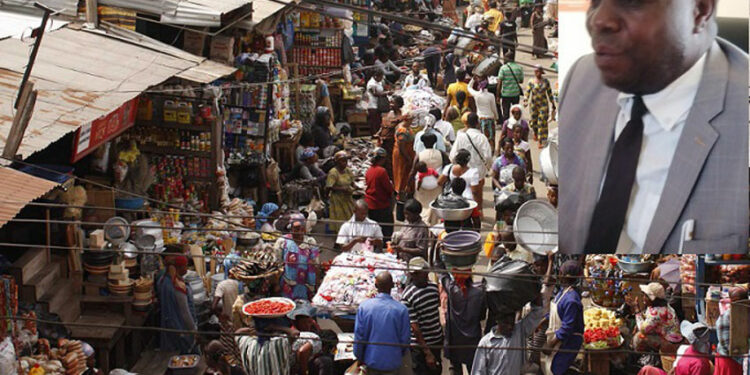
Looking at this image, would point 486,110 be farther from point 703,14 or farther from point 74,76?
point 703,14

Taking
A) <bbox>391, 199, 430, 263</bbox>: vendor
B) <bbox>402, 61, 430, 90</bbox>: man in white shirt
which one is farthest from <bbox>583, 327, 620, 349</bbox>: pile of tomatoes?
<bbox>402, 61, 430, 90</bbox>: man in white shirt

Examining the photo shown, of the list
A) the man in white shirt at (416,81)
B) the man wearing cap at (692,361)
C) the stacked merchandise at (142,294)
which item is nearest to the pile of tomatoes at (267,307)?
the stacked merchandise at (142,294)

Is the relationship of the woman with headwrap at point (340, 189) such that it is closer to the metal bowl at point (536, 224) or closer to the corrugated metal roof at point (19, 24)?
the metal bowl at point (536, 224)

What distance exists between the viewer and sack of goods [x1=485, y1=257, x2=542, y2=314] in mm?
9609

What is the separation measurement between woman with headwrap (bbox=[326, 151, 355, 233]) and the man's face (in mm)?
5622

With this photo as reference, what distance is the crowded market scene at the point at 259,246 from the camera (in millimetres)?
9703

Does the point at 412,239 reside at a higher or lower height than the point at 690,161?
lower

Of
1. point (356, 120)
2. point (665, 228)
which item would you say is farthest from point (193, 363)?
point (356, 120)

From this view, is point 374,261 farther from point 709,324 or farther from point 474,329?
point 709,324

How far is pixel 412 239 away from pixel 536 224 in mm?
1340

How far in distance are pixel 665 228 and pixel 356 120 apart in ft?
39.1

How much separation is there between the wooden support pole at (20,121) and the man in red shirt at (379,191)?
5.62 m

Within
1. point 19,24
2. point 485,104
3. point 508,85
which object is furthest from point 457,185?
point 508,85

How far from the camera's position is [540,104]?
17.7 metres
